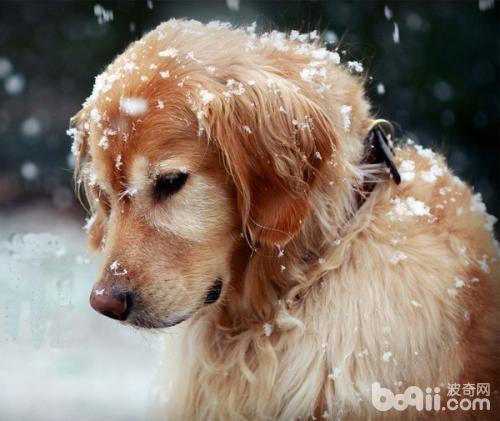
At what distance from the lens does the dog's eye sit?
1857 mm

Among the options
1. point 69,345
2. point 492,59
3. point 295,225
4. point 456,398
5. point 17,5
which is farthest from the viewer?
point 17,5

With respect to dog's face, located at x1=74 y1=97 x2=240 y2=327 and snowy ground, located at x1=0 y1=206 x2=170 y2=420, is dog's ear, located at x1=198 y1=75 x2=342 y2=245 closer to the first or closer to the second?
dog's face, located at x1=74 y1=97 x2=240 y2=327

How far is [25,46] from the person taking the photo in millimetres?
5762

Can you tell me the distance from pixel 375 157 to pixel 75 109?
14.3ft

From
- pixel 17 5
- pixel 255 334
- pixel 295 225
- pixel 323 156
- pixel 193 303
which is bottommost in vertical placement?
pixel 17 5

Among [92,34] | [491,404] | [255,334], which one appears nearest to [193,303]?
[255,334]

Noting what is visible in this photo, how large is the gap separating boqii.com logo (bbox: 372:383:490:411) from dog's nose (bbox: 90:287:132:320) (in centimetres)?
75

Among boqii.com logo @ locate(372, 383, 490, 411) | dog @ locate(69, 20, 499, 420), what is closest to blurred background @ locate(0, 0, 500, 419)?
dog @ locate(69, 20, 499, 420)

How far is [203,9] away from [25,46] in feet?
5.50

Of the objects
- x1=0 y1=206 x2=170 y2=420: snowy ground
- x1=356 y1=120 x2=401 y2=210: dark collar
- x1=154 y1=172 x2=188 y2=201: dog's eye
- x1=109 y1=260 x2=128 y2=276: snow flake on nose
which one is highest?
x1=356 y1=120 x2=401 y2=210: dark collar

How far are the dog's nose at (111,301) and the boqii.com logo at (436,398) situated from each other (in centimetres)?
75

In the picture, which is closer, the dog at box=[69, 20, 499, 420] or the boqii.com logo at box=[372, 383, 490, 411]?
the dog at box=[69, 20, 499, 420]

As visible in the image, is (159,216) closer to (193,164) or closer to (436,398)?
(193,164)

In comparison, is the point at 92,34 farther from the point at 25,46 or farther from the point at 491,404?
the point at 491,404
